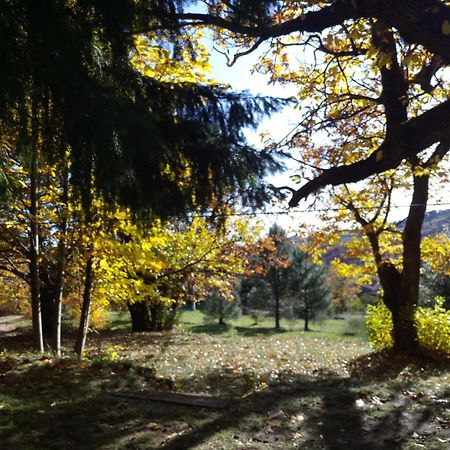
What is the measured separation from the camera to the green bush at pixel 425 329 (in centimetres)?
898

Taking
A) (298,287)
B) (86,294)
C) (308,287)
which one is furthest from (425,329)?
(308,287)

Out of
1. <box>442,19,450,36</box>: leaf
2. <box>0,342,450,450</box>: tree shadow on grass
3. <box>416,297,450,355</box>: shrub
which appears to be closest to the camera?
<box>442,19,450,36</box>: leaf

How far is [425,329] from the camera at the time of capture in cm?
928

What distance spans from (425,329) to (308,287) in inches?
832

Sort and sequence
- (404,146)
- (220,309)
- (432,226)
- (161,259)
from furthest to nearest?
(220,309) → (432,226) → (161,259) → (404,146)

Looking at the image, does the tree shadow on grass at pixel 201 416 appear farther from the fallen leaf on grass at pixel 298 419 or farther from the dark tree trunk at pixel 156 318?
the dark tree trunk at pixel 156 318

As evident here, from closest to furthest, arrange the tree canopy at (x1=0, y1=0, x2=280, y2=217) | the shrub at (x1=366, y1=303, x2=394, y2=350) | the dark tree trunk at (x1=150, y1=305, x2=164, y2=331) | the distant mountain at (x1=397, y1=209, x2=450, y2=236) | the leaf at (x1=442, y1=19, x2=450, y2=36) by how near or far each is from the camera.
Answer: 1. the tree canopy at (x1=0, y1=0, x2=280, y2=217)
2. the leaf at (x1=442, y1=19, x2=450, y2=36)
3. the shrub at (x1=366, y1=303, x2=394, y2=350)
4. the distant mountain at (x1=397, y1=209, x2=450, y2=236)
5. the dark tree trunk at (x1=150, y1=305, x2=164, y2=331)

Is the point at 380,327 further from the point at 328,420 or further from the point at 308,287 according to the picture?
the point at 308,287

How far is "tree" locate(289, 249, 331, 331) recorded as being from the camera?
1187 inches

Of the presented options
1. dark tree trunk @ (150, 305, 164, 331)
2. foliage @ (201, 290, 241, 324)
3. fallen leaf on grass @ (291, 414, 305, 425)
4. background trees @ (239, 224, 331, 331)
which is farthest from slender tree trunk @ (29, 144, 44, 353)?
background trees @ (239, 224, 331, 331)

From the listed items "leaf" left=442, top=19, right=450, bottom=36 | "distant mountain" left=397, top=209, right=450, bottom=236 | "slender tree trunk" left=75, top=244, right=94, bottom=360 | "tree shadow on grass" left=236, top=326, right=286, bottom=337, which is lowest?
"tree shadow on grass" left=236, top=326, right=286, bottom=337

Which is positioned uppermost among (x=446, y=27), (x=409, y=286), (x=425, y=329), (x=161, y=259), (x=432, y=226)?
(x=432, y=226)

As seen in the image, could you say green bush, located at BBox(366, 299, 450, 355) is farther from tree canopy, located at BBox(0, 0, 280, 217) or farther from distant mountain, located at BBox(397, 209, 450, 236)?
tree canopy, located at BBox(0, 0, 280, 217)

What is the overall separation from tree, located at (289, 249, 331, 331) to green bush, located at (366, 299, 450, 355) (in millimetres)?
19496
